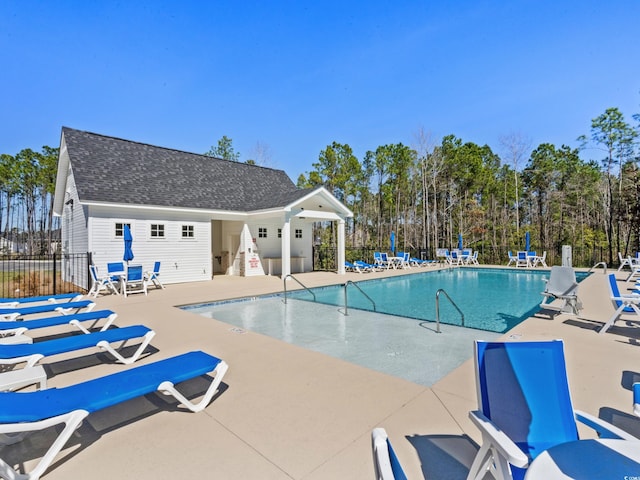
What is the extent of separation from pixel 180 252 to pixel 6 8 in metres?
8.84

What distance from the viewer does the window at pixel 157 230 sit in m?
13.0

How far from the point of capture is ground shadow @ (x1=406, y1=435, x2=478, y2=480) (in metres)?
2.28

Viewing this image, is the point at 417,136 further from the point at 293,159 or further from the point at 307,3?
the point at 307,3

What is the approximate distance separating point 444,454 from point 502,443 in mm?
998

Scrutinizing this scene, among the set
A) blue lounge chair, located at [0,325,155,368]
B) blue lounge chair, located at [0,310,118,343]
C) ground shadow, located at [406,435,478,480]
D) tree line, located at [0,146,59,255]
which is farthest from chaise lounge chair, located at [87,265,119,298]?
tree line, located at [0,146,59,255]

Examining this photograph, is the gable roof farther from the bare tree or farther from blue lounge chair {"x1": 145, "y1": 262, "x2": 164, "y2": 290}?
the bare tree

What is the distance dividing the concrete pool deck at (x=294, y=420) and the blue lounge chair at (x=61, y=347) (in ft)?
1.14

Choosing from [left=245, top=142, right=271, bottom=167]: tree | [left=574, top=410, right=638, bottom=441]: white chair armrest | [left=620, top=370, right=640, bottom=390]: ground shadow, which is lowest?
[left=620, top=370, right=640, bottom=390]: ground shadow

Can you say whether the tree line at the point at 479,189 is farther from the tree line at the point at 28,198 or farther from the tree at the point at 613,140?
the tree line at the point at 28,198

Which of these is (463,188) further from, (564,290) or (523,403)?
(523,403)

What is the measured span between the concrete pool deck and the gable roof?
31.3 ft

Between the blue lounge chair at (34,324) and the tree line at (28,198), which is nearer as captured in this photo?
the blue lounge chair at (34,324)

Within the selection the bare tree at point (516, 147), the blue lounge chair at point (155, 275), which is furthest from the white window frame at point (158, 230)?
the bare tree at point (516, 147)

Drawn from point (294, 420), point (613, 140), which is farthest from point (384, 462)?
point (613, 140)
